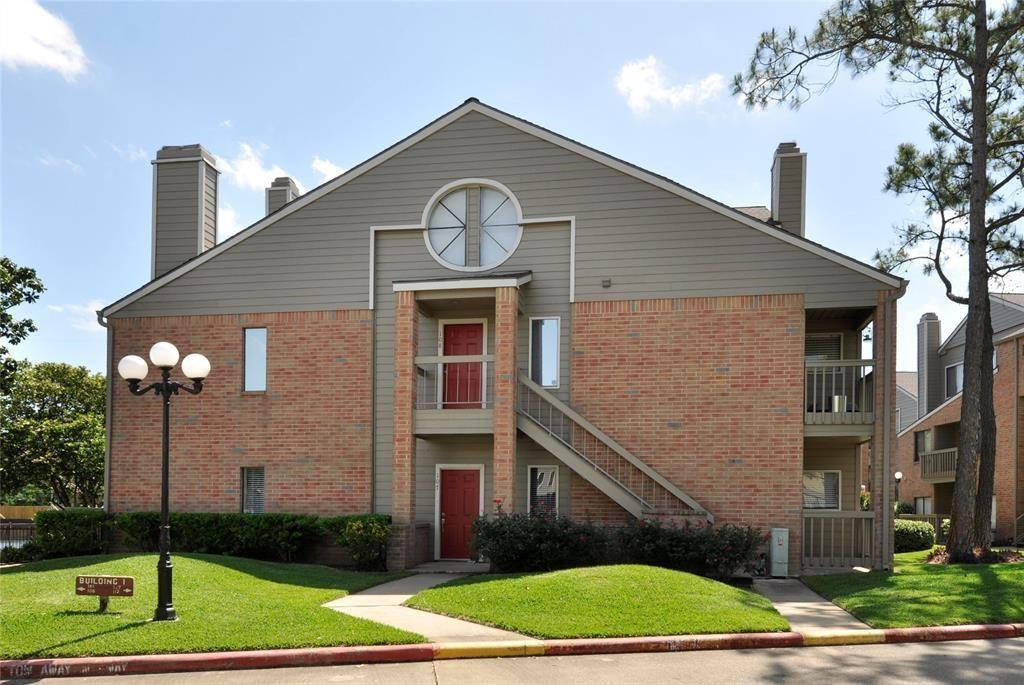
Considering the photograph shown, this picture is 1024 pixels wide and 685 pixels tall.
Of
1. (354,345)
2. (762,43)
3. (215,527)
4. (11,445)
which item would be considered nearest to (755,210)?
(762,43)

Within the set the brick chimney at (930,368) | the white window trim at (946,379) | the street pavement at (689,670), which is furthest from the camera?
the brick chimney at (930,368)

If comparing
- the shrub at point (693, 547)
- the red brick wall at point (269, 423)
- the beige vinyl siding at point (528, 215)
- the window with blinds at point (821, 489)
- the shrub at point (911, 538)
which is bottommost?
the shrub at point (911, 538)

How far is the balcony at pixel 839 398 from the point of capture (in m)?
15.5

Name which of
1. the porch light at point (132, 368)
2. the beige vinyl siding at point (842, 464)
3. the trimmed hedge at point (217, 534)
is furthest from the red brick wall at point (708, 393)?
Result: the porch light at point (132, 368)

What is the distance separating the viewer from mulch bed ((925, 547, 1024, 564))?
15461mm

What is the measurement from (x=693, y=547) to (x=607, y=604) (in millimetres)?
3613

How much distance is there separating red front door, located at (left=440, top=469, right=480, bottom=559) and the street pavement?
8.21m

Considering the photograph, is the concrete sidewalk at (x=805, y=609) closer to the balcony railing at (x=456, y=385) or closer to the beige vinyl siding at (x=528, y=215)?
the beige vinyl siding at (x=528, y=215)

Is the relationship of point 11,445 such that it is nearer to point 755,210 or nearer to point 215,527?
point 215,527

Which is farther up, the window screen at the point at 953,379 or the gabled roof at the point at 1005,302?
the gabled roof at the point at 1005,302

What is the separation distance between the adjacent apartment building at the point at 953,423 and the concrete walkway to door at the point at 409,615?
21.3 metres

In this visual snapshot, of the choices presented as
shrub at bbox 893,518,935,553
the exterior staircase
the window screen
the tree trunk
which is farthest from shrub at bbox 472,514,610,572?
the window screen

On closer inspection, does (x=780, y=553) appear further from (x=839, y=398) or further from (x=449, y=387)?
(x=449, y=387)

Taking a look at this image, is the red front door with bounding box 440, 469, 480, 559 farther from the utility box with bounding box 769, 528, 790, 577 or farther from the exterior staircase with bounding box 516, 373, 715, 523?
the utility box with bounding box 769, 528, 790, 577
